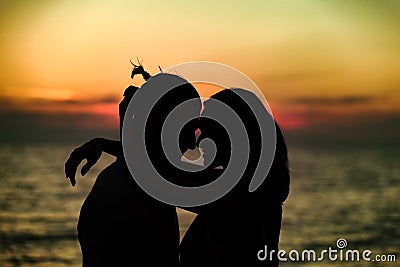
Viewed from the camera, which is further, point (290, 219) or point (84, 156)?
point (290, 219)

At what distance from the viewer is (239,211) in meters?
1.53

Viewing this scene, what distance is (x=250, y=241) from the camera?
159 cm

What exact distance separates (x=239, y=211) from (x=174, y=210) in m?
0.18

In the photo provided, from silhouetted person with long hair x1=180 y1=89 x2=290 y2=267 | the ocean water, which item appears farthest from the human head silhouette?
the ocean water

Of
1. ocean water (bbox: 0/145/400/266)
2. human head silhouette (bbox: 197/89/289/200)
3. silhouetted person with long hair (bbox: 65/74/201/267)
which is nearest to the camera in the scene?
human head silhouette (bbox: 197/89/289/200)

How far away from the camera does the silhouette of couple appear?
58.9 inches

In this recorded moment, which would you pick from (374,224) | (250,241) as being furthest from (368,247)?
(250,241)

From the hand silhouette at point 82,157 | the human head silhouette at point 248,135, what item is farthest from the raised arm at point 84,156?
the human head silhouette at point 248,135

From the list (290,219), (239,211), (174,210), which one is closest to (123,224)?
(174,210)

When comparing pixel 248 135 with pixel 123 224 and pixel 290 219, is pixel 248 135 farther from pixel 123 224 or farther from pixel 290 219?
pixel 290 219

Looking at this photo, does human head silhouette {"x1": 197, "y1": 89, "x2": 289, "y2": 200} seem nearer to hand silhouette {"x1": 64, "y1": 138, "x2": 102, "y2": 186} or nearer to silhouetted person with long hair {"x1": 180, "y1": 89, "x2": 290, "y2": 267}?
silhouetted person with long hair {"x1": 180, "y1": 89, "x2": 290, "y2": 267}

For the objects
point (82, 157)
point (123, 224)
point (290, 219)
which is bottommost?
point (123, 224)

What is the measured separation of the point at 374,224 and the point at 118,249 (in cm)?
1004

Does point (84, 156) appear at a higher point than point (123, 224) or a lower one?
higher
